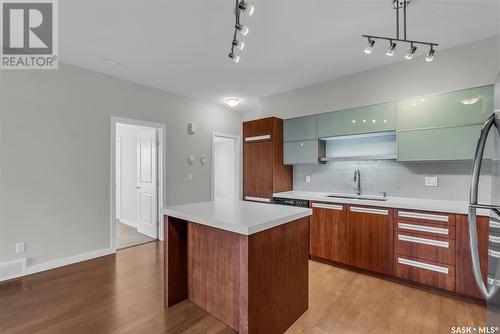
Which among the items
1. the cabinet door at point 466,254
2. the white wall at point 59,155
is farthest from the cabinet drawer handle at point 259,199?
the cabinet door at point 466,254

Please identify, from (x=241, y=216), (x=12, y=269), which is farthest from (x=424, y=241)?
(x=12, y=269)

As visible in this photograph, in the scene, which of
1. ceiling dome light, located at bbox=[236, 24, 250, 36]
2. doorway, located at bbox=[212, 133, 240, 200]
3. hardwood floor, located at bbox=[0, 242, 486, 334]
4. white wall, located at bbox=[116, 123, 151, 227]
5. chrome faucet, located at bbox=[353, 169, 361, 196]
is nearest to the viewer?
ceiling dome light, located at bbox=[236, 24, 250, 36]

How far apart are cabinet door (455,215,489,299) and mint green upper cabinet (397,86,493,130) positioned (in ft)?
3.39

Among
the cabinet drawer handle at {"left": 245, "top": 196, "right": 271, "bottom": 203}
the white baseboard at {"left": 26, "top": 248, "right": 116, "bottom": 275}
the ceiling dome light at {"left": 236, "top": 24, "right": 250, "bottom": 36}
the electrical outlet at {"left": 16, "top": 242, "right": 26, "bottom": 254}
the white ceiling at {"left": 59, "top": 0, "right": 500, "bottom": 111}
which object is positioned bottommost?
the white baseboard at {"left": 26, "top": 248, "right": 116, "bottom": 275}

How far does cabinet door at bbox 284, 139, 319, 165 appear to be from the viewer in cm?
362

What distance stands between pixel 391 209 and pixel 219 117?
380 cm

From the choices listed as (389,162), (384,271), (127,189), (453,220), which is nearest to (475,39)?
(389,162)

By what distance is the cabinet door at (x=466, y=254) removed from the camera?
7.18ft

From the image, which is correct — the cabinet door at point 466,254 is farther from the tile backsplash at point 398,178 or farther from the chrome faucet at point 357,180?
the chrome faucet at point 357,180

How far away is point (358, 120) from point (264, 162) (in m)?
1.54

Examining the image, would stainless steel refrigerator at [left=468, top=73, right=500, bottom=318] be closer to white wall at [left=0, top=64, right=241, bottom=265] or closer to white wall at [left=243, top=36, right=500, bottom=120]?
white wall at [left=243, top=36, right=500, bottom=120]

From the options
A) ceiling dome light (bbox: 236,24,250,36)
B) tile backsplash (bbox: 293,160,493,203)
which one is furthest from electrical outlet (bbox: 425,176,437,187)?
ceiling dome light (bbox: 236,24,250,36)

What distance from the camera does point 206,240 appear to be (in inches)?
83.0

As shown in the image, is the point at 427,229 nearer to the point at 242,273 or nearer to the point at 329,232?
the point at 329,232
